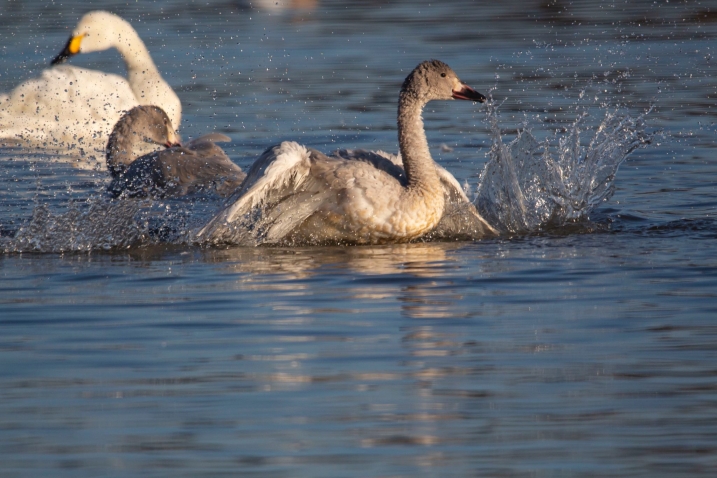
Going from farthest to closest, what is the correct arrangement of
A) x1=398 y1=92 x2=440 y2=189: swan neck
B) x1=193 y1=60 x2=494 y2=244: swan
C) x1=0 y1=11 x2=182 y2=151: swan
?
1. x1=0 y1=11 x2=182 y2=151: swan
2. x1=398 y1=92 x2=440 y2=189: swan neck
3. x1=193 y1=60 x2=494 y2=244: swan

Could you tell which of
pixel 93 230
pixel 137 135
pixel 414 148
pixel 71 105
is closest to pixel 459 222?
pixel 414 148

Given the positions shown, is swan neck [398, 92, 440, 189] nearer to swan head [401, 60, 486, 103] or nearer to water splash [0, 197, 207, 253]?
swan head [401, 60, 486, 103]

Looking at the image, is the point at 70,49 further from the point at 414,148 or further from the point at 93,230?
the point at 414,148

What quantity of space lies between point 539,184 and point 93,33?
7.55m

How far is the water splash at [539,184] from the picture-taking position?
876cm

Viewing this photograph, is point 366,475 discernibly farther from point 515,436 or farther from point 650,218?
point 650,218

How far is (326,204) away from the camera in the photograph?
8141 millimetres

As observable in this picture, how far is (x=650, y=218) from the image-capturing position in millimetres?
8742

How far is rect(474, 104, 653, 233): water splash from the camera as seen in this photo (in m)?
8.76

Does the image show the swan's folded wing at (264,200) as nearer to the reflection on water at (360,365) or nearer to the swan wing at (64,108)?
the reflection on water at (360,365)

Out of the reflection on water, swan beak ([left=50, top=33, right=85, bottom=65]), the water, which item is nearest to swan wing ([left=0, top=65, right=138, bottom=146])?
swan beak ([left=50, top=33, right=85, bottom=65])

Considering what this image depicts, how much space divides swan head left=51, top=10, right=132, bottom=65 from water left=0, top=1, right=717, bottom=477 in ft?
8.90

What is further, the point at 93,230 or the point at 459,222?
the point at 459,222

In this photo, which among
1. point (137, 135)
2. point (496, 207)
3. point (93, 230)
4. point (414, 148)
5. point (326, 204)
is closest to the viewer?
point (326, 204)
